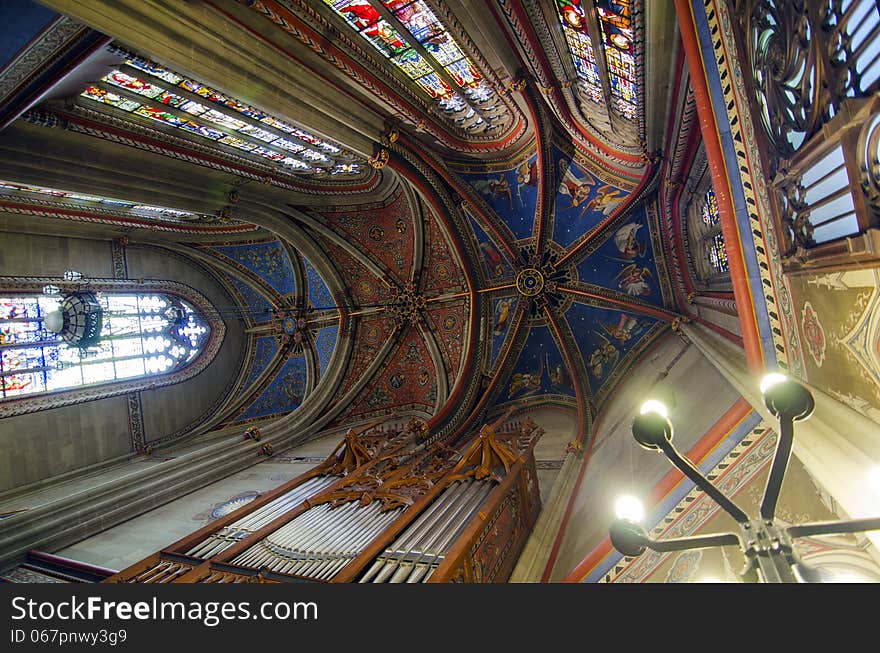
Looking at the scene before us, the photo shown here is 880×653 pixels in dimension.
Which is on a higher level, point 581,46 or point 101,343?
point 581,46

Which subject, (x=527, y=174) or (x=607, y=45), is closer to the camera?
(x=607, y=45)

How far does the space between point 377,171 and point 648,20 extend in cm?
770

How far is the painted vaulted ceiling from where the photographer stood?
598 cm

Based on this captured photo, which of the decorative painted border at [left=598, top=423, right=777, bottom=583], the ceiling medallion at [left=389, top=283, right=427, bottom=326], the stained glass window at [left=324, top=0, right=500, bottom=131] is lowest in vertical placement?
the decorative painted border at [left=598, top=423, right=777, bottom=583]

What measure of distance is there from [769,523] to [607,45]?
5.91 metres

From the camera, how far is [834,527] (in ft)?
6.84

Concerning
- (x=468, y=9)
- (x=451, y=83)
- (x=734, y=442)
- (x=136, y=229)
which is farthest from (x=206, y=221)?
(x=734, y=442)

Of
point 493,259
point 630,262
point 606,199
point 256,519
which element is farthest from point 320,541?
point 606,199

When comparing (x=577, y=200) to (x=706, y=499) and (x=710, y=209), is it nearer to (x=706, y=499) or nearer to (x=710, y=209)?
(x=710, y=209)

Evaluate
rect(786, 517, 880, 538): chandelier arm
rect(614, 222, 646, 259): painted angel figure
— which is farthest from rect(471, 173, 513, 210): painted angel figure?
rect(786, 517, 880, 538): chandelier arm

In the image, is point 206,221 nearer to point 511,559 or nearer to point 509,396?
point 509,396

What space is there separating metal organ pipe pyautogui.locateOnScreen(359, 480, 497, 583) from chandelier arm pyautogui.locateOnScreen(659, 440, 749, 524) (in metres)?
3.06

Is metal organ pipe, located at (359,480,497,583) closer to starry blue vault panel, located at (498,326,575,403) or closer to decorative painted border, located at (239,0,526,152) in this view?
starry blue vault panel, located at (498,326,575,403)

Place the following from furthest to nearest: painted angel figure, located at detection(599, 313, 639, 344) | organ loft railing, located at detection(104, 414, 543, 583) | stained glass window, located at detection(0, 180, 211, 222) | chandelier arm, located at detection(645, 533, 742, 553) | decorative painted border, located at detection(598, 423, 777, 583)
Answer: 1. painted angel figure, located at detection(599, 313, 639, 344)
2. stained glass window, located at detection(0, 180, 211, 222)
3. organ loft railing, located at detection(104, 414, 543, 583)
4. decorative painted border, located at detection(598, 423, 777, 583)
5. chandelier arm, located at detection(645, 533, 742, 553)
